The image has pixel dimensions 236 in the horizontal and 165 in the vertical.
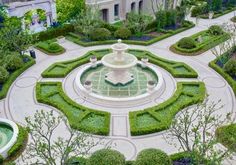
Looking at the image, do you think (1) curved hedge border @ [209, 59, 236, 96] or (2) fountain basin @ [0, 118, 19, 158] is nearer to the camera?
(2) fountain basin @ [0, 118, 19, 158]

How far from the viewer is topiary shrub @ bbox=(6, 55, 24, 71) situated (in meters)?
30.3

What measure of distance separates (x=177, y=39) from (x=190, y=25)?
589cm

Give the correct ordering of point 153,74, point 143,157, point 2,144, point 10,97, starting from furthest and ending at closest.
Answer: point 153,74 < point 10,97 < point 2,144 < point 143,157

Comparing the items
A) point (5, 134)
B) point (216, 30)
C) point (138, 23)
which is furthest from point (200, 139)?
point (216, 30)

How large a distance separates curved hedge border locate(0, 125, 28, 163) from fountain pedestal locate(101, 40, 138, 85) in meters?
9.38

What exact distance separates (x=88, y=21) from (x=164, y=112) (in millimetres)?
19273

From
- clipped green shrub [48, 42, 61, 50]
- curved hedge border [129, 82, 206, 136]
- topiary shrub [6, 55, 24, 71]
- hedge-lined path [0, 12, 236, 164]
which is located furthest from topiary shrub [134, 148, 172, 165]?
clipped green shrub [48, 42, 61, 50]

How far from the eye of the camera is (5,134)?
2170 cm

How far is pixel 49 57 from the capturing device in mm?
34406

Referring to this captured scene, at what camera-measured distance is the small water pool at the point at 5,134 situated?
2094 centimetres

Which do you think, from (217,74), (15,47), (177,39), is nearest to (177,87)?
(217,74)

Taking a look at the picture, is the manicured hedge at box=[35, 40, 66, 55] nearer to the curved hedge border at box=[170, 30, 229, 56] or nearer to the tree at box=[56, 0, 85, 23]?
the tree at box=[56, 0, 85, 23]

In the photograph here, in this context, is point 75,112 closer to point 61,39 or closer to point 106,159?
point 106,159

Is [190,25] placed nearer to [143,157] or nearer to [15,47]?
[15,47]
